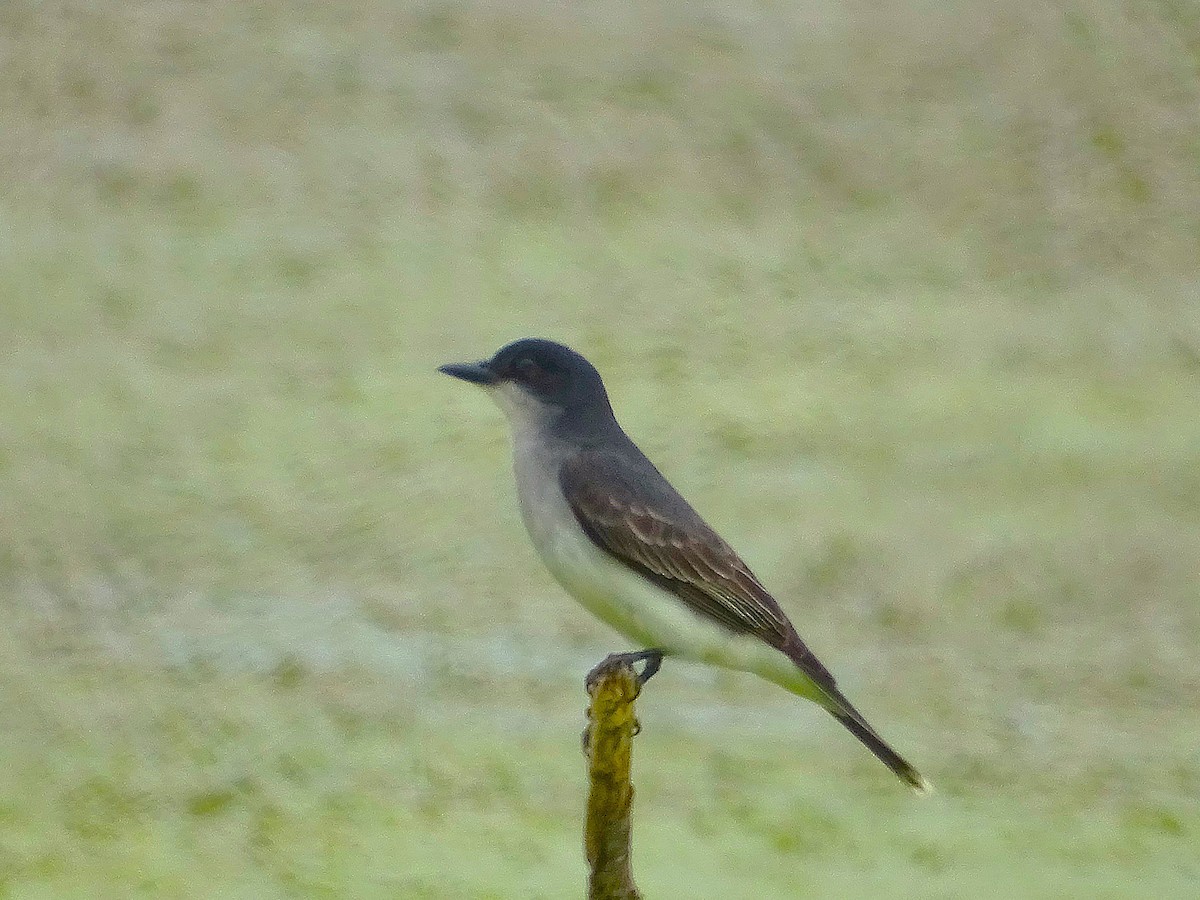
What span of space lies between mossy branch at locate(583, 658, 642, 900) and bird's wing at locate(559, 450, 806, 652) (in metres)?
0.27

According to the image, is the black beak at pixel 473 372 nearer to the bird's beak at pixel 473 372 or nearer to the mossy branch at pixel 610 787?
the bird's beak at pixel 473 372

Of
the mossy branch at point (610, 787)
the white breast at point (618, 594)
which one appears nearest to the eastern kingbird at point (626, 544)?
the white breast at point (618, 594)

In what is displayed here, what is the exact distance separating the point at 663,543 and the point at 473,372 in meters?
0.56

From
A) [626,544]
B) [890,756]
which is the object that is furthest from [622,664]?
[890,756]

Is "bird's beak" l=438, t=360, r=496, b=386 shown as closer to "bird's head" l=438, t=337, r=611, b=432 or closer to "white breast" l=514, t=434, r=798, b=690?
"bird's head" l=438, t=337, r=611, b=432

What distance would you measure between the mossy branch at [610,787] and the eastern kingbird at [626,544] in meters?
0.17

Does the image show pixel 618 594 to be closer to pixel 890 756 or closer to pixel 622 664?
pixel 622 664

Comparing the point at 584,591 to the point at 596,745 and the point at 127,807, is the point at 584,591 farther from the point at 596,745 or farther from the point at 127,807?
the point at 127,807

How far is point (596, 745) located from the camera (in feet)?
10.7

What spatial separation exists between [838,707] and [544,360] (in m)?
1.01

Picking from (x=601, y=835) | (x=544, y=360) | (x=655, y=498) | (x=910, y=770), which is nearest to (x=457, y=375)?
(x=544, y=360)

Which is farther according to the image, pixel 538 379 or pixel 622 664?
pixel 538 379

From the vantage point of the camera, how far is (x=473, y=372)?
3.50 meters

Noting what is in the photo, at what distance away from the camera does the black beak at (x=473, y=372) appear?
346 cm
